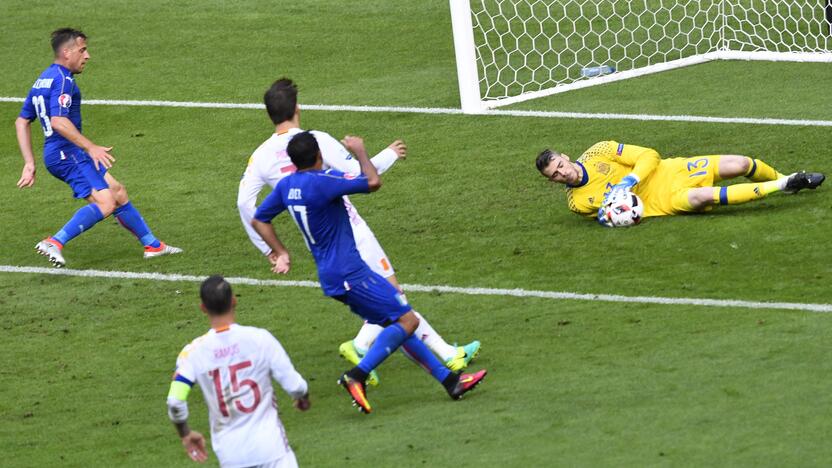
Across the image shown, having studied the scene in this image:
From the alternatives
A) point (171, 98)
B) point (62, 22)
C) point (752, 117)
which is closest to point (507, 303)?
point (752, 117)

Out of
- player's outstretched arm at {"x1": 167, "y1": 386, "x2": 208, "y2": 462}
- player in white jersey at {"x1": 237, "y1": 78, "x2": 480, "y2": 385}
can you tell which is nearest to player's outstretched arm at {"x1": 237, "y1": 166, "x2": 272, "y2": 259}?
player in white jersey at {"x1": 237, "y1": 78, "x2": 480, "y2": 385}

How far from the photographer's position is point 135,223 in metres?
12.5

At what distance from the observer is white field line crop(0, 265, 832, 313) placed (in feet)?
33.3

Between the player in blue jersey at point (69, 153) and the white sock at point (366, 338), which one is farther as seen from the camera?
the player in blue jersey at point (69, 153)

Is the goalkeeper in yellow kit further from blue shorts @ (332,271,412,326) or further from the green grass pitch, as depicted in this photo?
blue shorts @ (332,271,412,326)

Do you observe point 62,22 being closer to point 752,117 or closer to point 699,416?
point 752,117

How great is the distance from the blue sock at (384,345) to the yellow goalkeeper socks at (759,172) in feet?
14.2

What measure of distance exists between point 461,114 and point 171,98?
3.57 meters

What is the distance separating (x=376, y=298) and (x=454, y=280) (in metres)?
2.72

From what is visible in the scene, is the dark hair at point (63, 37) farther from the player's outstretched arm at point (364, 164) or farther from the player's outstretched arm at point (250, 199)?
the player's outstretched arm at point (364, 164)

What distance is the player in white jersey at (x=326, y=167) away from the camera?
9.27 metres

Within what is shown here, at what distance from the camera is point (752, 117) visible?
1489 centimetres

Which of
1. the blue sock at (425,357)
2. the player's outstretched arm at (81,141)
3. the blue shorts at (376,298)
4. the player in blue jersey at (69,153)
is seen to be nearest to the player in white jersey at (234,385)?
the blue shorts at (376,298)

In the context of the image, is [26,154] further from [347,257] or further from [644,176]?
[644,176]
